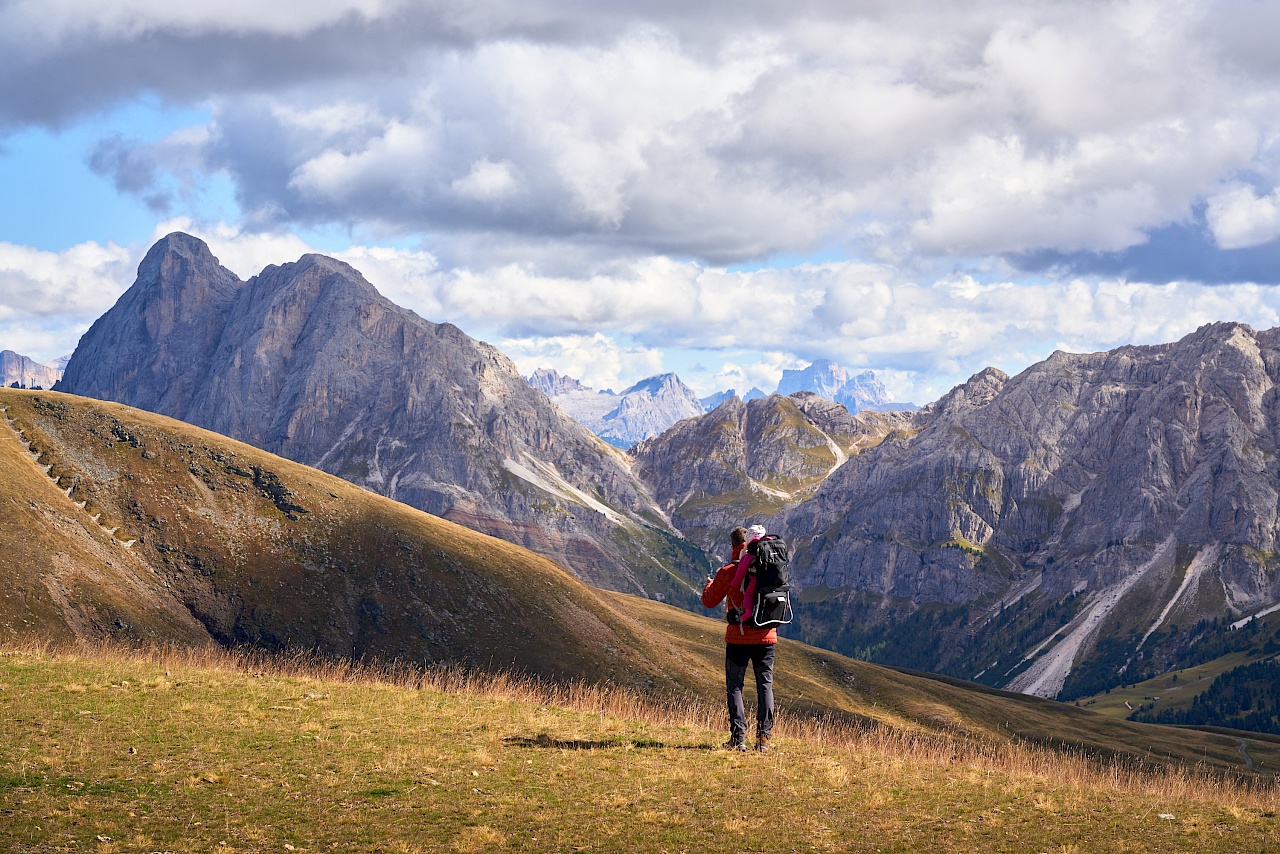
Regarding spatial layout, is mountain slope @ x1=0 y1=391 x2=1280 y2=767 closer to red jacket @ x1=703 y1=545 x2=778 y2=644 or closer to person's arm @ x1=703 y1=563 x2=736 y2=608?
person's arm @ x1=703 y1=563 x2=736 y2=608

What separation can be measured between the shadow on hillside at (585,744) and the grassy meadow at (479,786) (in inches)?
4.0

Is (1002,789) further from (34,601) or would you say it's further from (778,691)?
(778,691)

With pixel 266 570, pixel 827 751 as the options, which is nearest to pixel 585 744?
pixel 827 751

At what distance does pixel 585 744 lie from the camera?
2702cm

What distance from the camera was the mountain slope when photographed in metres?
93.4

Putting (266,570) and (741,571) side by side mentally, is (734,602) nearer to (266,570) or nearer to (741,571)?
(741,571)

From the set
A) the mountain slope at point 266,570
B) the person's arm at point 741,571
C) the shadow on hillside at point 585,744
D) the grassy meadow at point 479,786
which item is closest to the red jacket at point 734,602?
the person's arm at point 741,571

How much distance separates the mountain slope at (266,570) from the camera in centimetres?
9338

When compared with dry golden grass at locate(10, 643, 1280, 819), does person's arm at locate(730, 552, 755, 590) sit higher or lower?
higher

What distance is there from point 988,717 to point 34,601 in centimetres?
13404

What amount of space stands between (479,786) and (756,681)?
829 centimetres

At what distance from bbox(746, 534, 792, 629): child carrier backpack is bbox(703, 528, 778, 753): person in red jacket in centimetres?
36

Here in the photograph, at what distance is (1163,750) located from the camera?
156875 millimetres

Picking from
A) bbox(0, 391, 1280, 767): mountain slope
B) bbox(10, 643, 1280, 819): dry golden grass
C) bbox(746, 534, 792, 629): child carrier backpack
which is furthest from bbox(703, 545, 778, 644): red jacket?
bbox(0, 391, 1280, 767): mountain slope
